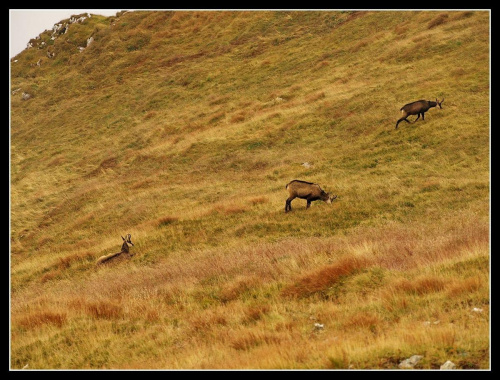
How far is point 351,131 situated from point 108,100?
1524 inches

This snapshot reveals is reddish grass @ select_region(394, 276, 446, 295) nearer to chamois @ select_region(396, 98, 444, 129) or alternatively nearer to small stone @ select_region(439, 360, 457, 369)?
small stone @ select_region(439, 360, 457, 369)

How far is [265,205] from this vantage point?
19938 millimetres

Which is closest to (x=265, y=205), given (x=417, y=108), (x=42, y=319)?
(x=42, y=319)

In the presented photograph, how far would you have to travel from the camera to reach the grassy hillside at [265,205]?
300 inches

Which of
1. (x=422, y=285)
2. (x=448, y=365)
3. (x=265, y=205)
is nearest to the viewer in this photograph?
(x=448, y=365)

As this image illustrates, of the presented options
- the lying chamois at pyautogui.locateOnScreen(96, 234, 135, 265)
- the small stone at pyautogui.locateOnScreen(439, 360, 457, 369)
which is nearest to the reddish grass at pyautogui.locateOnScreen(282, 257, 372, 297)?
the small stone at pyautogui.locateOnScreen(439, 360, 457, 369)

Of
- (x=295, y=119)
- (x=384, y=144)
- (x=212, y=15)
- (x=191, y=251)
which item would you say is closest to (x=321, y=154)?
(x=384, y=144)

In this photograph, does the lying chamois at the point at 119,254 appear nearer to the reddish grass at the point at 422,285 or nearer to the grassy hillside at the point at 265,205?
the grassy hillside at the point at 265,205

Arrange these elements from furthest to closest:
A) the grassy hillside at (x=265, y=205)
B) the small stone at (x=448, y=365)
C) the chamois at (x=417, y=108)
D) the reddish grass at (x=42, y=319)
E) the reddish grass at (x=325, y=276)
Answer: the chamois at (x=417, y=108)
the reddish grass at (x=42, y=319)
the reddish grass at (x=325, y=276)
the grassy hillside at (x=265, y=205)
the small stone at (x=448, y=365)

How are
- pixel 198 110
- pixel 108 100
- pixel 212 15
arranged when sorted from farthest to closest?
1. pixel 212 15
2. pixel 108 100
3. pixel 198 110

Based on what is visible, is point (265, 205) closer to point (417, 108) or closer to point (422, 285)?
point (422, 285)

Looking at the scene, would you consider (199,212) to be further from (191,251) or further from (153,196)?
(153,196)

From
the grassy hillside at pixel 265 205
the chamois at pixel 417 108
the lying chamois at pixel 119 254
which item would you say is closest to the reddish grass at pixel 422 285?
the grassy hillside at pixel 265 205

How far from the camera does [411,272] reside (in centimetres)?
900
